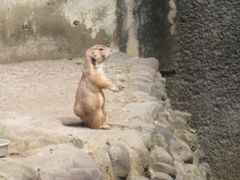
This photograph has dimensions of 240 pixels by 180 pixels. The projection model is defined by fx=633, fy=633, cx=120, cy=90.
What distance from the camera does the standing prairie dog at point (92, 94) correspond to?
3777mm

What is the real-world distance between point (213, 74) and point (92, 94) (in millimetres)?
2575

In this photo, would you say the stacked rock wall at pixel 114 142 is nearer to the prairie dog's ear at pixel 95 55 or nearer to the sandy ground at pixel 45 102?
the sandy ground at pixel 45 102

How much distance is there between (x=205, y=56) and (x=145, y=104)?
1.74m

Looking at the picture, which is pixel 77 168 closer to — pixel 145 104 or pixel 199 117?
pixel 145 104

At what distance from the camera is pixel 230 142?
240 inches

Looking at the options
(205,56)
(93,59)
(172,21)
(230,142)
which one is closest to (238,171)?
(230,142)

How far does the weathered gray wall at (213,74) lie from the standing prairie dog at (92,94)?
244cm

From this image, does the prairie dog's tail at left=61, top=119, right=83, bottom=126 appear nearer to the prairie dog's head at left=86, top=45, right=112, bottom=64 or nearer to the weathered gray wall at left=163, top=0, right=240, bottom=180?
the prairie dog's head at left=86, top=45, right=112, bottom=64

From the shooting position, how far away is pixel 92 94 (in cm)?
379

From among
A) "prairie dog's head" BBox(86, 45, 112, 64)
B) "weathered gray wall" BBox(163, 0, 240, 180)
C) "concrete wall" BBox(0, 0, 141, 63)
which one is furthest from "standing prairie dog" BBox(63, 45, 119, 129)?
"concrete wall" BBox(0, 0, 141, 63)

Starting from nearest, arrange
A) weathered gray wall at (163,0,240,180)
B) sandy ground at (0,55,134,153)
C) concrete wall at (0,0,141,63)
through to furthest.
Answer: sandy ground at (0,55,134,153) → weathered gray wall at (163,0,240,180) → concrete wall at (0,0,141,63)

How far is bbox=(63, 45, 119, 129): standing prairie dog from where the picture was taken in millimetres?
3777

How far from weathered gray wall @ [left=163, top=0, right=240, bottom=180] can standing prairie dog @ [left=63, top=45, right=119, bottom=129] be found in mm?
2435

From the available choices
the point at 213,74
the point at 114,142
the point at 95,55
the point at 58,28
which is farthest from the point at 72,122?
the point at 58,28
